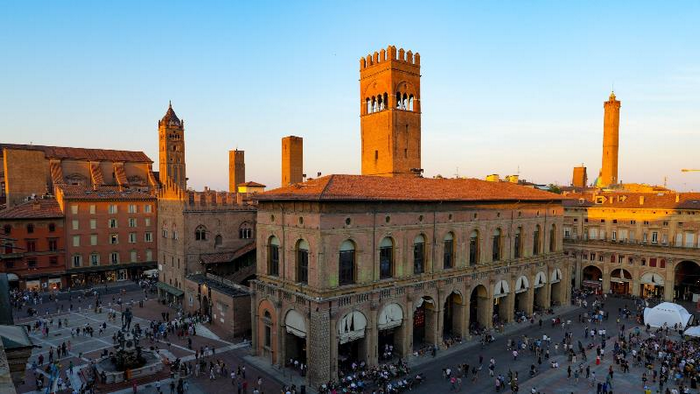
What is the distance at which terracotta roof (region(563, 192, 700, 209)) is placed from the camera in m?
51.3

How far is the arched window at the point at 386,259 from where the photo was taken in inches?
1289

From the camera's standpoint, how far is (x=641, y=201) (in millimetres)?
54562

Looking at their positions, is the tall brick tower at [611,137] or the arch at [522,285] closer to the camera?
the arch at [522,285]

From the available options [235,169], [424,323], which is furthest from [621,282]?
[235,169]

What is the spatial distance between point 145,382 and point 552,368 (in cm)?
2924

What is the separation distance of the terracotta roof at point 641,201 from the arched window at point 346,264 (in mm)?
36593

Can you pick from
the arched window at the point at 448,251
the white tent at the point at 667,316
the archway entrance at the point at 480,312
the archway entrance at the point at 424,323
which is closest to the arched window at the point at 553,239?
the white tent at the point at 667,316

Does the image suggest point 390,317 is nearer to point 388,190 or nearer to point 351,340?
point 351,340

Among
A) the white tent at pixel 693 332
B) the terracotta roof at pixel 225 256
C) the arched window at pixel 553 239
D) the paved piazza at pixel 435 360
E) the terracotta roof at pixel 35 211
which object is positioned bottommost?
the paved piazza at pixel 435 360

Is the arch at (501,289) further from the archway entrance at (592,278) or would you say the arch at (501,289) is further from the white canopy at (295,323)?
the archway entrance at (592,278)

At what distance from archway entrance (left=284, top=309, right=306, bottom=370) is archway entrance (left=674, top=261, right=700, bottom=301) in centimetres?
4587

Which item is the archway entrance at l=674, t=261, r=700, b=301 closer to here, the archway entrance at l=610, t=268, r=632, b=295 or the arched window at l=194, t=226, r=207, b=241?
the archway entrance at l=610, t=268, r=632, b=295

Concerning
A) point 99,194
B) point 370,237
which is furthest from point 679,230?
point 99,194

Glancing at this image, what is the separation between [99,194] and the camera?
206 feet
